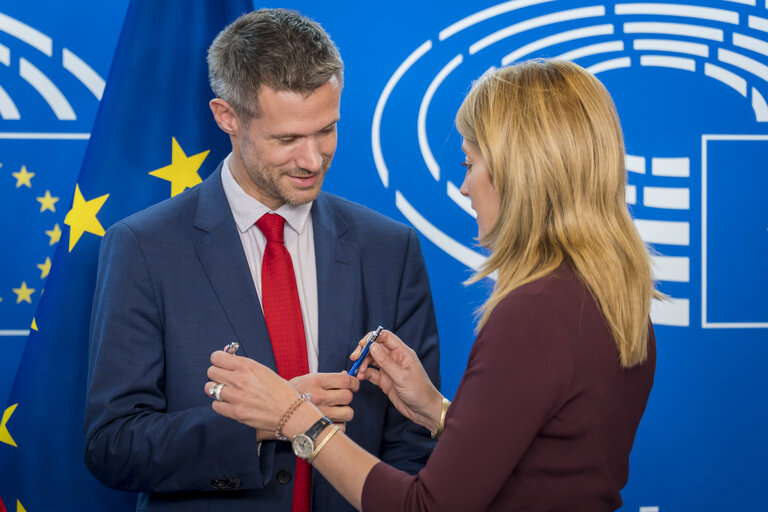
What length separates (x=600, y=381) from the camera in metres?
1.36

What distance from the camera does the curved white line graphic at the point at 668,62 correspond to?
113 inches

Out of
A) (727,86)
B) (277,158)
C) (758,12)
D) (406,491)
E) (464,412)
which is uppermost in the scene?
(758,12)

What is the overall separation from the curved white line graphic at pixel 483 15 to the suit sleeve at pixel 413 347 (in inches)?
42.0

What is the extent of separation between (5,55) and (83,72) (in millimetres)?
267

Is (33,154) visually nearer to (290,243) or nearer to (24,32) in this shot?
(24,32)

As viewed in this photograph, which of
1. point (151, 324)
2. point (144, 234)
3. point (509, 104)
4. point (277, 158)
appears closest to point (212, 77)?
point (277, 158)

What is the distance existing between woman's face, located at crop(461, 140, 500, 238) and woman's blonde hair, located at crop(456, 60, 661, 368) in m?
0.04

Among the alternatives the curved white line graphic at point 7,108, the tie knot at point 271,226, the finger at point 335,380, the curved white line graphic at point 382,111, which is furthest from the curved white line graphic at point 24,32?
the finger at point 335,380

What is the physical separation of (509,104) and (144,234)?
3.02 feet

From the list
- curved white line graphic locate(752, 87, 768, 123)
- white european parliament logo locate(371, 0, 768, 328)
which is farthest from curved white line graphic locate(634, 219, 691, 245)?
curved white line graphic locate(752, 87, 768, 123)

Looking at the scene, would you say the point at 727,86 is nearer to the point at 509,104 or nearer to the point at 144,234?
the point at 509,104

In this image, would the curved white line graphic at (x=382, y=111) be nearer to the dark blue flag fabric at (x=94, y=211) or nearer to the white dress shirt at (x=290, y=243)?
the dark blue flag fabric at (x=94, y=211)

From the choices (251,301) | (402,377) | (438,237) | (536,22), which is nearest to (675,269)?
(438,237)

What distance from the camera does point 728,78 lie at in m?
2.90
